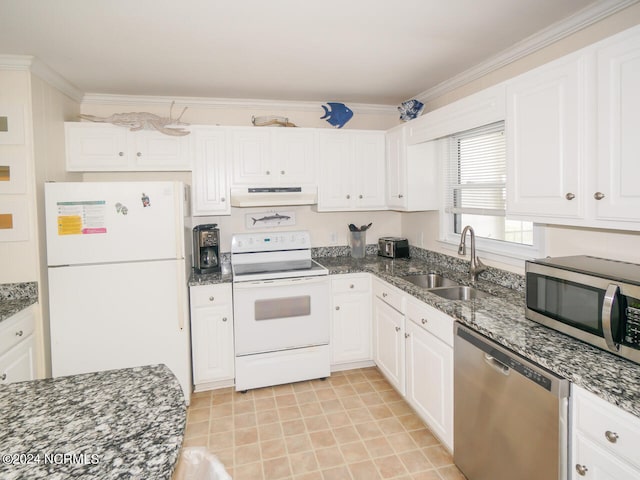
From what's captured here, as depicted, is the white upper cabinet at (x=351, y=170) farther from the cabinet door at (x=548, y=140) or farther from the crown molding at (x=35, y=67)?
the crown molding at (x=35, y=67)

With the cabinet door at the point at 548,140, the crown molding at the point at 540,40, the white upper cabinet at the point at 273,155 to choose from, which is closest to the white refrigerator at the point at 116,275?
the white upper cabinet at the point at 273,155

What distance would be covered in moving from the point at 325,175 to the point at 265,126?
686 millimetres

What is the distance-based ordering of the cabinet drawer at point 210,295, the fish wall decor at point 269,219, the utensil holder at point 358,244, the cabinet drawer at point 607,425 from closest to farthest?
the cabinet drawer at point 607,425 → the cabinet drawer at point 210,295 → the fish wall decor at point 269,219 → the utensil holder at point 358,244

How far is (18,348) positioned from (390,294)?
2.47m

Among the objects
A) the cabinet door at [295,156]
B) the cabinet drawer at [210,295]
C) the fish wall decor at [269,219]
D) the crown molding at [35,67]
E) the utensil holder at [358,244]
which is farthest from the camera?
the utensil holder at [358,244]

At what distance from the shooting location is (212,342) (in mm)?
2961

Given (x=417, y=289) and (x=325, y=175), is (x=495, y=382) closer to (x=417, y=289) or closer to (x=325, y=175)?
(x=417, y=289)

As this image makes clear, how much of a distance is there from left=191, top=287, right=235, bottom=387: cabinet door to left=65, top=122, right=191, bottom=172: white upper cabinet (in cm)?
121

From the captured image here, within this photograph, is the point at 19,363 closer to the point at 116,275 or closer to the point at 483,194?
the point at 116,275

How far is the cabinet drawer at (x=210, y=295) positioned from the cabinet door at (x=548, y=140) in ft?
6.80

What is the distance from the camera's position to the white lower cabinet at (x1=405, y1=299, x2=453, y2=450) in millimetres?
2090

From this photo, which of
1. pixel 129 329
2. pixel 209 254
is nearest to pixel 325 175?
pixel 209 254

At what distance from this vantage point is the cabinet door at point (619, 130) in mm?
1392

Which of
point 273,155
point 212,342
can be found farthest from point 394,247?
point 212,342
